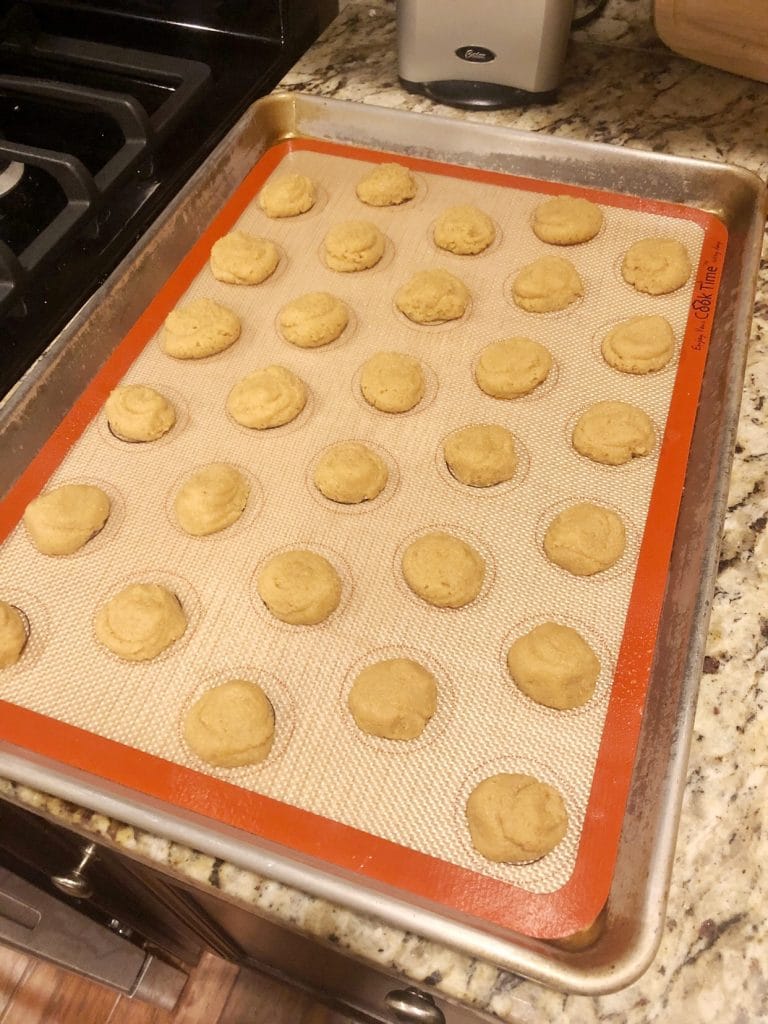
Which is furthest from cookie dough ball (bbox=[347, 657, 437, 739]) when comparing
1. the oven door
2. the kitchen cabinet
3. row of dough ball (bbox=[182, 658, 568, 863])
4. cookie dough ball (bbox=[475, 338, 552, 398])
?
cookie dough ball (bbox=[475, 338, 552, 398])

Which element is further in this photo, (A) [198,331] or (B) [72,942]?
(B) [72,942]

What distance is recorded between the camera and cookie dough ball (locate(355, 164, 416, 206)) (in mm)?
1411

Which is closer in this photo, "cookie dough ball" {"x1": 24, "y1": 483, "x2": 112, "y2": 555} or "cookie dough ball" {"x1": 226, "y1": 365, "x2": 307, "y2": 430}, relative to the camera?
"cookie dough ball" {"x1": 24, "y1": 483, "x2": 112, "y2": 555}

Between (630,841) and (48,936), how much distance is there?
1.13 meters

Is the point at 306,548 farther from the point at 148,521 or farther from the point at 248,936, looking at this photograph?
the point at 248,936

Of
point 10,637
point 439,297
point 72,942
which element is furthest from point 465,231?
point 72,942

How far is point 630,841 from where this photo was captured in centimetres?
82

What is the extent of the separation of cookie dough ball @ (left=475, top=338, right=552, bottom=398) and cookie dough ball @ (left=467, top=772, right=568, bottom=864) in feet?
1.90

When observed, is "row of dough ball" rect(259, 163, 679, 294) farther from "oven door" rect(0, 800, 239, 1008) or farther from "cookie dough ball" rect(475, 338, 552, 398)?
"oven door" rect(0, 800, 239, 1008)

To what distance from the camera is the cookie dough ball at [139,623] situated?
3.14 feet

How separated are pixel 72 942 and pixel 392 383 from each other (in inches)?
47.2

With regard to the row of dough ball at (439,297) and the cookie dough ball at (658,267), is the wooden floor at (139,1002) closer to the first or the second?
the row of dough ball at (439,297)

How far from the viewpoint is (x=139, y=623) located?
0.96 metres

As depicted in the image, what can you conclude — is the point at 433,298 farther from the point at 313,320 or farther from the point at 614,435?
the point at 614,435
